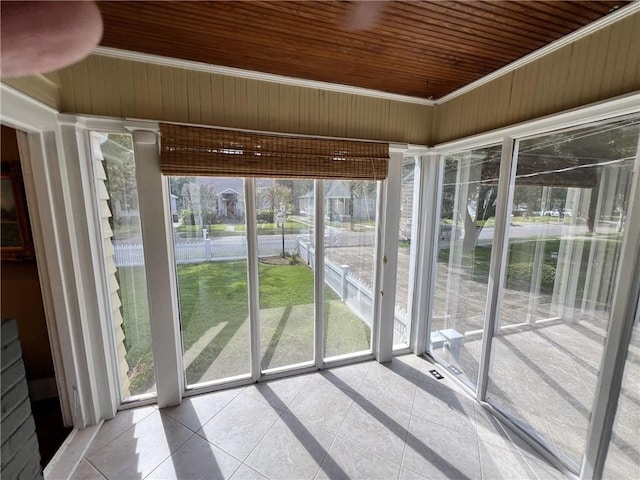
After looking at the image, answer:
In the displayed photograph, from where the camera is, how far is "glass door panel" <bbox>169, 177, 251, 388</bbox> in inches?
80.0

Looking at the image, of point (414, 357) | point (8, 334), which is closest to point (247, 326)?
point (8, 334)

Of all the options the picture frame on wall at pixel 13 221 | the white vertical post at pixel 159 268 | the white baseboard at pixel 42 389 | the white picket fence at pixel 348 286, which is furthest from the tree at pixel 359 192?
the white baseboard at pixel 42 389

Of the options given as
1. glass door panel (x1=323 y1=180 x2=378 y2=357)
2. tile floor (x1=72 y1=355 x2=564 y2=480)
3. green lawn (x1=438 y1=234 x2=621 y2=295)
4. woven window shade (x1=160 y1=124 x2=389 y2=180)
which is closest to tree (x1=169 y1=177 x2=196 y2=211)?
woven window shade (x1=160 y1=124 x2=389 y2=180)

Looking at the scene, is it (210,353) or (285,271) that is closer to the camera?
(210,353)

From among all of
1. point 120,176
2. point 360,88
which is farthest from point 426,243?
point 120,176

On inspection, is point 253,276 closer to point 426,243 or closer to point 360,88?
point 426,243

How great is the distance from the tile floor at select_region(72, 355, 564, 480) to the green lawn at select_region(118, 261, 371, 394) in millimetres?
259

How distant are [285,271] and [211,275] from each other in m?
0.62

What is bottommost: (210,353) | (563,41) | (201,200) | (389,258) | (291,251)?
(210,353)

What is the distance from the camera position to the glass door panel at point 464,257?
2102 millimetres

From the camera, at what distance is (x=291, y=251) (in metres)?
2.35

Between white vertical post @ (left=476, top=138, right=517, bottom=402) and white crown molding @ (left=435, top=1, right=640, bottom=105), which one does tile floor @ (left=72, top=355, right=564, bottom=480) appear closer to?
white vertical post @ (left=476, top=138, right=517, bottom=402)

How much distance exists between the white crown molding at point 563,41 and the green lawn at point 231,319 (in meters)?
2.05

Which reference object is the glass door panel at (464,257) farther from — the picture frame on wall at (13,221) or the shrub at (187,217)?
the picture frame on wall at (13,221)
